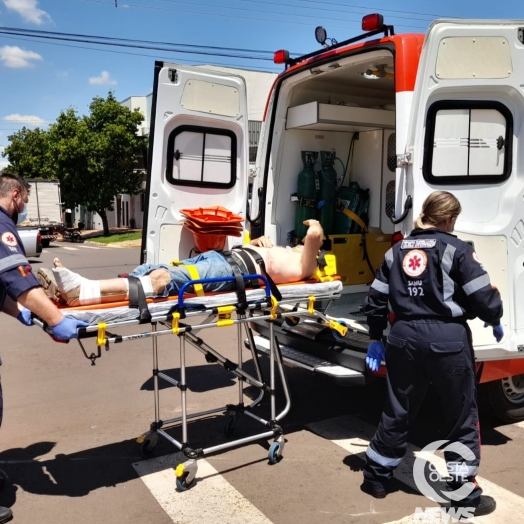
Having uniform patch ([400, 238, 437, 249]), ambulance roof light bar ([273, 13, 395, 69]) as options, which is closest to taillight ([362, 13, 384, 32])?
ambulance roof light bar ([273, 13, 395, 69])

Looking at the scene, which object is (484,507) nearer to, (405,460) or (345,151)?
(405,460)

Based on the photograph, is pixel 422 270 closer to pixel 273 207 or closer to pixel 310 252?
pixel 310 252

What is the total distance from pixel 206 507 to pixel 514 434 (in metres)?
2.43

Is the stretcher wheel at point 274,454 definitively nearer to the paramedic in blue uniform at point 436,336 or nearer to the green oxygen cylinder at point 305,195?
the paramedic in blue uniform at point 436,336

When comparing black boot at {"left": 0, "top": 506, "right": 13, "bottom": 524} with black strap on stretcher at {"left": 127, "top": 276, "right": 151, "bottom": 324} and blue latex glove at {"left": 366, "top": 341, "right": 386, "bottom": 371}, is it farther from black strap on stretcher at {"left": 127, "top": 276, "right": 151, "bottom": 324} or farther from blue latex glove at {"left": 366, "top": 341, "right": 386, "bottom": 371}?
blue latex glove at {"left": 366, "top": 341, "right": 386, "bottom": 371}

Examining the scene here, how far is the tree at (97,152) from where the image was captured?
2819 cm

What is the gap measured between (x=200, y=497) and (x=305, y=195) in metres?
3.29

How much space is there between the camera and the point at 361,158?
6.60m

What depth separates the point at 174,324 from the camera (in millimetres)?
3635

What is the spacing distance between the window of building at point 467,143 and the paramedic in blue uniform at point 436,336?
0.57 metres

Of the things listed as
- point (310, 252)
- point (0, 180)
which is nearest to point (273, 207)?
point (310, 252)

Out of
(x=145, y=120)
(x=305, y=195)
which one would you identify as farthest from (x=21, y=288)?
(x=145, y=120)

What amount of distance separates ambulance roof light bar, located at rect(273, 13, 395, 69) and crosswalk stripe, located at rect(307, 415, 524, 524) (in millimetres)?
2976

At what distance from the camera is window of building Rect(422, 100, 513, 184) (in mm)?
3953
